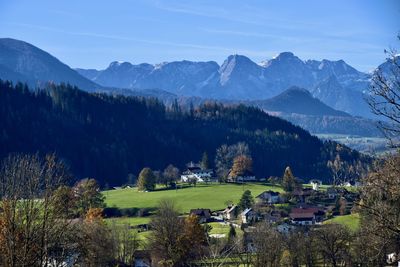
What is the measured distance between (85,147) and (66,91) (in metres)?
31.1

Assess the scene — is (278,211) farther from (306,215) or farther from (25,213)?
(25,213)

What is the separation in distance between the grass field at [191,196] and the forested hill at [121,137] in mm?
42994

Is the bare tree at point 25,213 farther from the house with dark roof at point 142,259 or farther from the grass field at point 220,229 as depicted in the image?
the grass field at point 220,229

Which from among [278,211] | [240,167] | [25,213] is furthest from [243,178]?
[25,213]

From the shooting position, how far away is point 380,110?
1145 cm

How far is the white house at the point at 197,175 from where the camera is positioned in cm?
11734

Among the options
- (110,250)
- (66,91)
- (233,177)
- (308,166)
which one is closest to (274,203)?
(233,177)

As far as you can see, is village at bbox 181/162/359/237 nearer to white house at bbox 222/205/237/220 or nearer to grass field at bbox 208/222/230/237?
white house at bbox 222/205/237/220

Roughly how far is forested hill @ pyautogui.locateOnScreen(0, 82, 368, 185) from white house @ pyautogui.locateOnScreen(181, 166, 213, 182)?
20995 mm

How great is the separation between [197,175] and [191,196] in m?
33.6

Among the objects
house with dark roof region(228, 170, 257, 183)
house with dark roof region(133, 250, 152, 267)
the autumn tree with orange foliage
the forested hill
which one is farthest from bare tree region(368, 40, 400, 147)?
the forested hill

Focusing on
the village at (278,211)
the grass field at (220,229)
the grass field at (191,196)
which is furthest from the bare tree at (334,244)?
the grass field at (191,196)

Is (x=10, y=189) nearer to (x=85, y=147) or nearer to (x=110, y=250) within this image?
(x=110, y=250)

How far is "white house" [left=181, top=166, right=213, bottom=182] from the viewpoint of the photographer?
117338 millimetres
